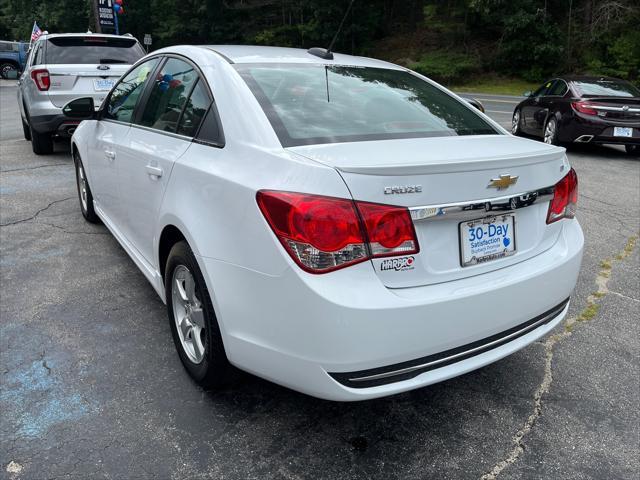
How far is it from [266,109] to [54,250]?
118 inches

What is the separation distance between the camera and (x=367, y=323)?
6.38ft

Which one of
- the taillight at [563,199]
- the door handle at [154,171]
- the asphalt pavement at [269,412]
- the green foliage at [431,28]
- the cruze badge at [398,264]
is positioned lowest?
the asphalt pavement at [269,412]

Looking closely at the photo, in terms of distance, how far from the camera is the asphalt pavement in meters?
2.24

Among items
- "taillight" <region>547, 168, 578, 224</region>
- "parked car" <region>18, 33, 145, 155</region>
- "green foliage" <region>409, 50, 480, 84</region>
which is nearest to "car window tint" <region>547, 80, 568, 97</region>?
"parked car" <region>18, 33, 145, 155</region>

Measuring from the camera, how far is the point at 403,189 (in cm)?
199

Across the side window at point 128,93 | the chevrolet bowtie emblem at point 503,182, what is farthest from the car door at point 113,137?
the chevrolet bowtie emblem at point 503,182

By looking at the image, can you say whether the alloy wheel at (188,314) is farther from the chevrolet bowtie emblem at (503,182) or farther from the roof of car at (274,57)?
the chevrolet bowtie emblem at (503,182)

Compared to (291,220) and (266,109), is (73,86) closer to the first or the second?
(266,109)

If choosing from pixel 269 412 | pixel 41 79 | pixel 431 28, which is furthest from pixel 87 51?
pixel 431 28

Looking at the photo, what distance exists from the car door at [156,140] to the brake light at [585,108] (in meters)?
7.96

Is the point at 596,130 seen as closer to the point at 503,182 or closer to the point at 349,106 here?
the point at 349,106

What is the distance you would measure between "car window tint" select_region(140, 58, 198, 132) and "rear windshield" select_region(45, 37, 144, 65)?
547 cm

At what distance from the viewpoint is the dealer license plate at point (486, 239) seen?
2.18 m

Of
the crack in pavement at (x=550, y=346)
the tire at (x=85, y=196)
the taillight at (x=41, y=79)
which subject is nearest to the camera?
the crack in pavement at (x=550, y=346)
